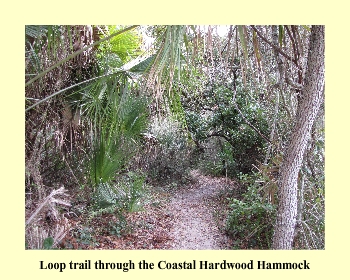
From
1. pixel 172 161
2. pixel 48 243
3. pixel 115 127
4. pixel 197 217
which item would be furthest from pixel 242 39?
pixel 172 161

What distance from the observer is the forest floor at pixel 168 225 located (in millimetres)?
3617

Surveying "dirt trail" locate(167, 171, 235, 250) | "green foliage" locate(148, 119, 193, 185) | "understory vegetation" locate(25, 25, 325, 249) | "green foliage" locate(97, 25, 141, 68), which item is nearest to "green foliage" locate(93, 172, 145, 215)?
"understory vegetation" locate(25, 25, 325, 249)

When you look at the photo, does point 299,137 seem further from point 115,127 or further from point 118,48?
point 118,48

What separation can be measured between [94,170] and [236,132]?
134 inches

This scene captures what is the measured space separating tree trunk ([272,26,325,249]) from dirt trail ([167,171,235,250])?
4.61 ft

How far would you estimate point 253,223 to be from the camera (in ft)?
12.9

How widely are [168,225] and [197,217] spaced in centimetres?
79

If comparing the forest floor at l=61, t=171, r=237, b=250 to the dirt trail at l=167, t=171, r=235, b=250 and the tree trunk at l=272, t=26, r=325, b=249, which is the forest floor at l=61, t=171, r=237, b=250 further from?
the tree trunk at l=272, t=26, r=325, b=249

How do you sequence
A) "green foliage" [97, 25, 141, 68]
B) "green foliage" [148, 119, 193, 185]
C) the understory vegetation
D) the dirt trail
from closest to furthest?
the understory vegetation < "green foliage" [97, 25, 141, 68] < the dirt trail < "green foliage" [148, 119, 193, 185]

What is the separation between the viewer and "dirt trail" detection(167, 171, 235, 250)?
411 centimetres

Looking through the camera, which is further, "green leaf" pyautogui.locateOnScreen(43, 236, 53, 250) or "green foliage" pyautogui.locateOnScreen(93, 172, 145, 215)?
"green foliage" pyautogui.locateOnScreen(93, 172, 145, 215)

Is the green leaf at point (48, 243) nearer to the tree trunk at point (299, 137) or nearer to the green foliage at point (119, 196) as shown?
the green foliage at point (119, 196)

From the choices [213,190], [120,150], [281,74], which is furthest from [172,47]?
[213,190]

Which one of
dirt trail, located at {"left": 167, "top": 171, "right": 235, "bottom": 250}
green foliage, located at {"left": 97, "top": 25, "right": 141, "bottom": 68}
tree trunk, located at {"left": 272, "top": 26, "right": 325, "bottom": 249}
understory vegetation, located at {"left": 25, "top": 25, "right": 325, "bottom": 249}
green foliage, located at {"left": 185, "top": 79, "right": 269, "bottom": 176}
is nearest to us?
tree trunk, located at {"left": 272, "top": 26, "right": 325, "bottom": 249}
